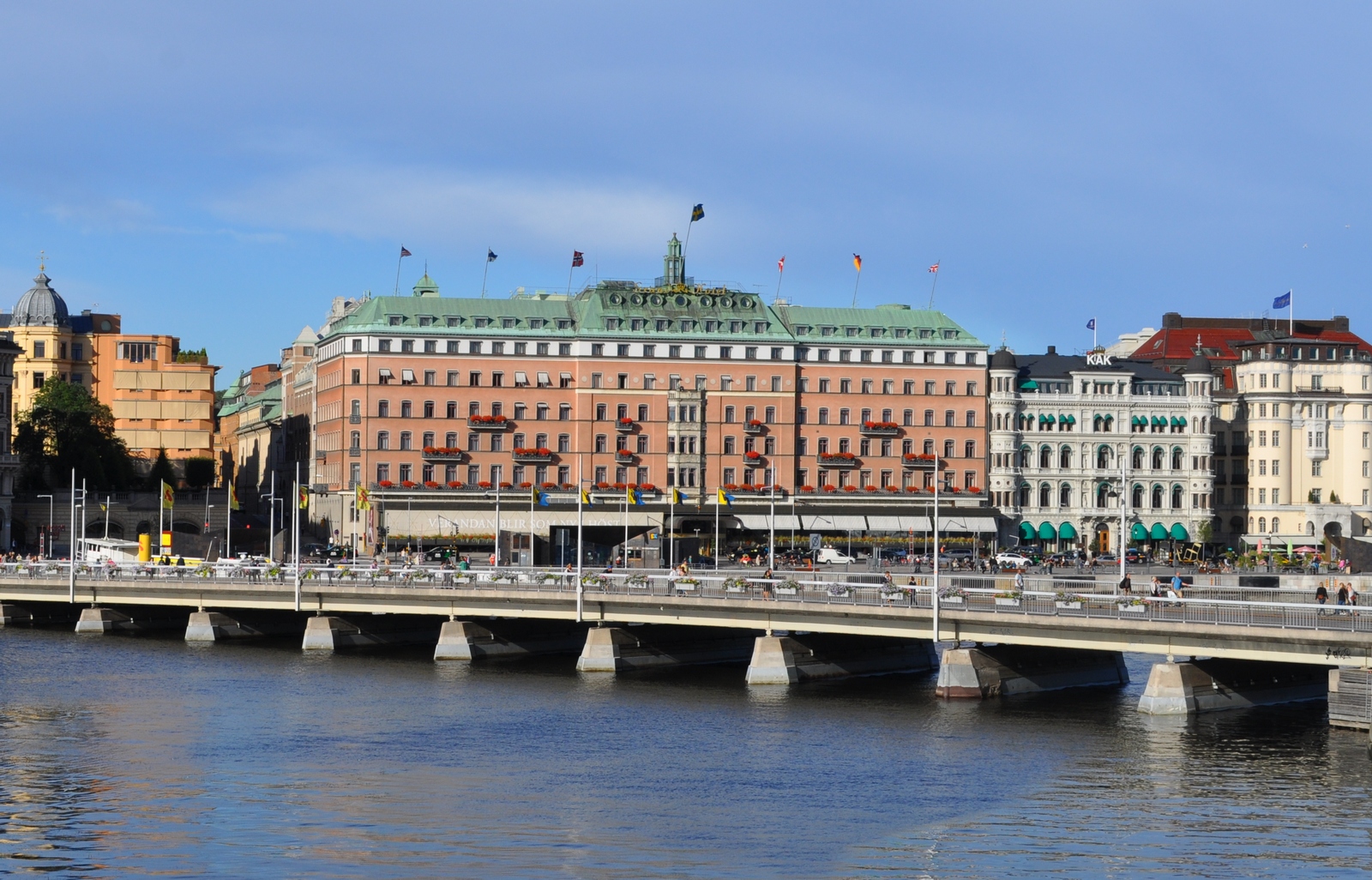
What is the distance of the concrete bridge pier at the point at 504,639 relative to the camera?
102m

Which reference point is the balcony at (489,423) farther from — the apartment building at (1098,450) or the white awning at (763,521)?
the apartment building at (1098,450)

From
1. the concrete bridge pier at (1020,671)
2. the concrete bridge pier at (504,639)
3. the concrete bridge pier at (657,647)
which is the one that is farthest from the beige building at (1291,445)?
the concrete bridge pier at (1020,671)

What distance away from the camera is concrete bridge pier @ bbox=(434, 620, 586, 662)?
336 ft

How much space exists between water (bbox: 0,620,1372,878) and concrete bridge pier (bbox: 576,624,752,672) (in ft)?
13.4

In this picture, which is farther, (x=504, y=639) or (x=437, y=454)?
(x=437, y=454)

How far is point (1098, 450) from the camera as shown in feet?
625

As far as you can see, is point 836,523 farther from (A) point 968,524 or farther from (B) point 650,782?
(B) point 650,782

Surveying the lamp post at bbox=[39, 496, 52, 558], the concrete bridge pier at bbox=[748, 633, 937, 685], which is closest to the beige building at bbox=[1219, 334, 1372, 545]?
the concrete bridge pier at bbox=[748, 633, 937, 685]

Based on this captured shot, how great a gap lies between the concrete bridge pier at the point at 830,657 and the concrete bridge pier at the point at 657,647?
5166 millimetres

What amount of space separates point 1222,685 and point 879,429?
104254 millimetres

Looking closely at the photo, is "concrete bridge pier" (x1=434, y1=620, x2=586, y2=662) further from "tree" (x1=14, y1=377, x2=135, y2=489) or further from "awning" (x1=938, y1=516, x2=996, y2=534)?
"tree" (x1=14, y1=377, x2=135, y2=489)

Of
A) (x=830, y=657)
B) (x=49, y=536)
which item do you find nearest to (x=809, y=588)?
(x=830, y=657)

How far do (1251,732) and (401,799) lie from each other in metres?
31.3

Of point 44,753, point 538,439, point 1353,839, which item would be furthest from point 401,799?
point 538,439
